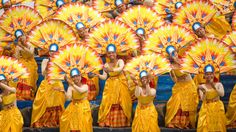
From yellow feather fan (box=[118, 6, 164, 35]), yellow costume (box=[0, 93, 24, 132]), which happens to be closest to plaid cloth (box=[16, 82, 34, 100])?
yellow costume (box=[0, 93, 24, 132])

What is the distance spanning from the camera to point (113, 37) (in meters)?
10.4

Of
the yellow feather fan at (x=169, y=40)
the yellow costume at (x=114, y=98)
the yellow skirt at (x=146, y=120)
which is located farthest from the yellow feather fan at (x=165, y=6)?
the yellow skirt at (x=146, y=120)

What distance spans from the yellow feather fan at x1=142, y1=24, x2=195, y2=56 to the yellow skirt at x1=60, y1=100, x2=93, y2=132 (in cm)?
122

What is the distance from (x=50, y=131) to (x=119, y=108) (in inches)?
43.4

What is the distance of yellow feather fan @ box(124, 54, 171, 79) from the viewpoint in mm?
9781

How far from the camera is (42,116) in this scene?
1065 cm

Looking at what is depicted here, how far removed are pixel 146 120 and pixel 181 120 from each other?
578 mm

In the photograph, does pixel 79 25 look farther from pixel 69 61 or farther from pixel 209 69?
pixel 209 69

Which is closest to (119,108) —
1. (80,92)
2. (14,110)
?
(80,92)

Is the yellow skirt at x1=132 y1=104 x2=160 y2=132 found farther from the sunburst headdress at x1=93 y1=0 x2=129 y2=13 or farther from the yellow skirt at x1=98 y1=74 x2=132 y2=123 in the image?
the sunburst headdress at x1=93 y1=0 x2=129 y2=13

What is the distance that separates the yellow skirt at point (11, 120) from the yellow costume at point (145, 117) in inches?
67.7

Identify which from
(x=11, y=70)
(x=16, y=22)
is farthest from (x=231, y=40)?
(x=16, y=22)

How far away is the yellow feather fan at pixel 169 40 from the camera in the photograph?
33.3ft

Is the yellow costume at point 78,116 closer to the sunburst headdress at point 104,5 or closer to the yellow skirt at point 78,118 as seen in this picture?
the yellow skirt at point 78,118
